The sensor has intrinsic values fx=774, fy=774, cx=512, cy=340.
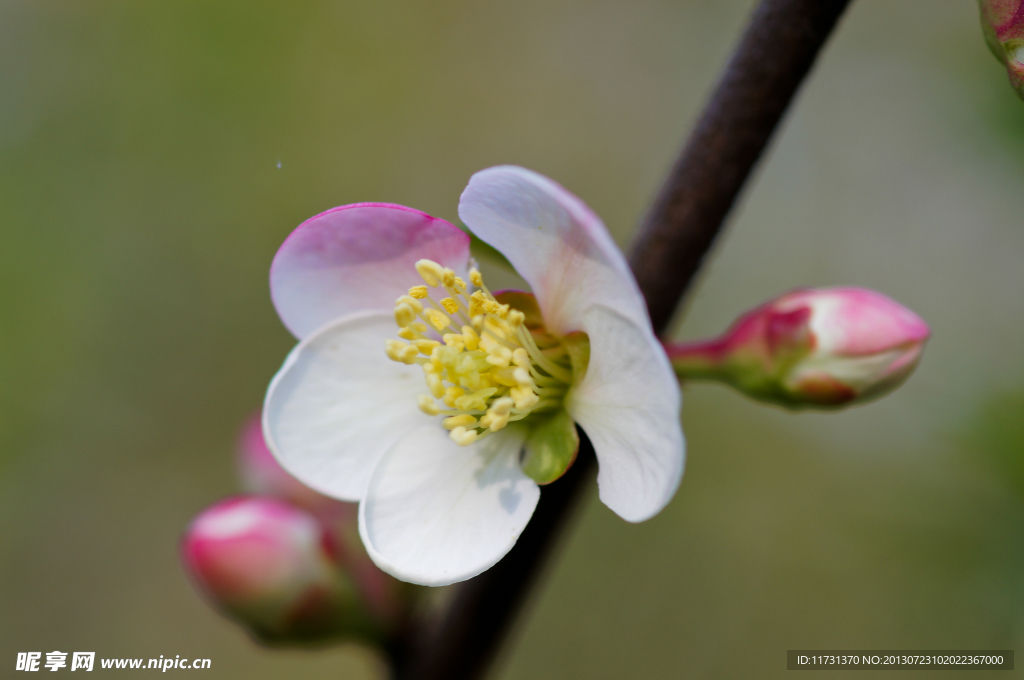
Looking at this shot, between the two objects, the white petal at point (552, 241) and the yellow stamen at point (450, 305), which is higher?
the white petal at point (552, 241)

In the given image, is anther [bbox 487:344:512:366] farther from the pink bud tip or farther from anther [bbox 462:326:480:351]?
the pink bud tip

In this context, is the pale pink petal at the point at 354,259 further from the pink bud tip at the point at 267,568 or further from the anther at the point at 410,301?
the pink bud tip at the point at 267,568

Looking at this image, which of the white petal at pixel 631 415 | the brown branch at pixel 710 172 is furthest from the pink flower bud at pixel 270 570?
the white petal at pixel 631 415

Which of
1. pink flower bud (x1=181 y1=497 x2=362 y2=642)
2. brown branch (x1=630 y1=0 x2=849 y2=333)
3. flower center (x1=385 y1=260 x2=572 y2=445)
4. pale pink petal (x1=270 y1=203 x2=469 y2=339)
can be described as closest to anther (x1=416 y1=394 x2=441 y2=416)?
flower center (x1=385 y1=260 x2=572 y2=445)

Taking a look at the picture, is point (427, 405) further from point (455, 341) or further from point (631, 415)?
point (631, 415)

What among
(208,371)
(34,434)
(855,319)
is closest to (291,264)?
(855,319)

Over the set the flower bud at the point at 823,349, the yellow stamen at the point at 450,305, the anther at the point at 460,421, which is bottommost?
the anther at the point at 460,421

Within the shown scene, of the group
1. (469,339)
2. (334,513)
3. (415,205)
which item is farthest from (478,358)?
(415,205)

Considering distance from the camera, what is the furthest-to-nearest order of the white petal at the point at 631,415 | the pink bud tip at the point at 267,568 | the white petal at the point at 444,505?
the pink bud tip at the point at 267,568 → the white petal at the point at 444,505 → the white petal at the point at 631,415
